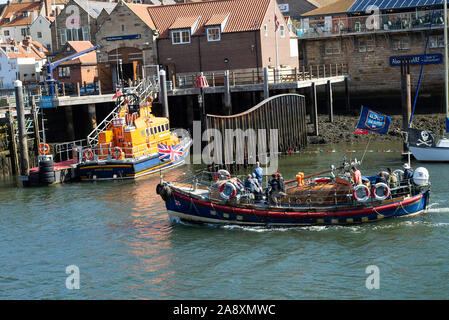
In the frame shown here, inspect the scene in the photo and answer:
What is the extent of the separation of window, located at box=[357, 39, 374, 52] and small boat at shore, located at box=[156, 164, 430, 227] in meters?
28.6

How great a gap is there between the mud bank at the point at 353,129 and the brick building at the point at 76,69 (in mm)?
19466

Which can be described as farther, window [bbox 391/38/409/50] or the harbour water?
window [bbox 391/38/409/50]

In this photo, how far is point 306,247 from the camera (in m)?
21.4

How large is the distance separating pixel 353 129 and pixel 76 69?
2306cm

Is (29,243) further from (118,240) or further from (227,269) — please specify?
(227,269)

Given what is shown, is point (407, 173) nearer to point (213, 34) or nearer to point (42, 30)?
point (213, 34)

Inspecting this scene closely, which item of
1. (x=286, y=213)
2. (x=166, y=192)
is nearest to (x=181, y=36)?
(x=166, y=192)

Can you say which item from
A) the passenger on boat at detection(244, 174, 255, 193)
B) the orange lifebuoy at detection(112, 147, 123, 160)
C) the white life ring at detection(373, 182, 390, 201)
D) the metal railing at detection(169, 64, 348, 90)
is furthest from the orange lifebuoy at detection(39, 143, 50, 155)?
the white life ring at detection(373, 182, 390, 201)

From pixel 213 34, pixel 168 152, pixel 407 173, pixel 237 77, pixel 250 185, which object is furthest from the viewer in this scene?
pixel 213 34

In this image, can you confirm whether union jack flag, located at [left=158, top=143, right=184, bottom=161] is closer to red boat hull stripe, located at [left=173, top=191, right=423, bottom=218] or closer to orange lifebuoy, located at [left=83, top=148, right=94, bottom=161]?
orange lifebuoy, located at [left=83, top=148, right=94, bottom=161]

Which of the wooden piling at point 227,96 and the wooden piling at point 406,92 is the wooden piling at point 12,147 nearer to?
the wooden piling at point 227,96

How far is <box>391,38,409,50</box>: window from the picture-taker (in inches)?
1982

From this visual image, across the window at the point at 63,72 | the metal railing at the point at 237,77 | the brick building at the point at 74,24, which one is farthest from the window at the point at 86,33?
the metal railing at the point at 237,77

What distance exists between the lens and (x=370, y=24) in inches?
2007
